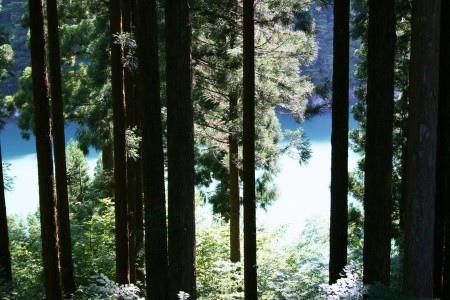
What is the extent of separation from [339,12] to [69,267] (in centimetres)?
680

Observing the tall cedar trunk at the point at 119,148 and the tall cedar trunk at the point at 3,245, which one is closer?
the tall cedar trunk at the point at 119,148

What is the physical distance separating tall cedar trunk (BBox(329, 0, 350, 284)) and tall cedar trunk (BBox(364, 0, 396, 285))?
126 centimetres

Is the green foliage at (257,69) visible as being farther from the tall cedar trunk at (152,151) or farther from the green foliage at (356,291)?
the green foliage at (356,291)

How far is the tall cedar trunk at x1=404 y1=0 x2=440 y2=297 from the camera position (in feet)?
17.7

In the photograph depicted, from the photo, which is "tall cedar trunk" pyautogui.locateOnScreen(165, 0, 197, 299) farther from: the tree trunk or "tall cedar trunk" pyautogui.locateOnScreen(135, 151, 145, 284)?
the tree trunk

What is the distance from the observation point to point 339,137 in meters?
6.84

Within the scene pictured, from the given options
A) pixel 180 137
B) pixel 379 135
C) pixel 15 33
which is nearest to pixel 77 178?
pixel 180 137

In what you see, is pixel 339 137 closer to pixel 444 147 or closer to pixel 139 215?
pixel 444 147

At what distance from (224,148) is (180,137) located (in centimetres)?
795

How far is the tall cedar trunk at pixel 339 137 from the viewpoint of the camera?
6727 millimetres

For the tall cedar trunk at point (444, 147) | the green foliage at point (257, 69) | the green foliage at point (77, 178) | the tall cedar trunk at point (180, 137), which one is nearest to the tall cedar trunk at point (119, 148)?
the green foliage at point (257, 69)

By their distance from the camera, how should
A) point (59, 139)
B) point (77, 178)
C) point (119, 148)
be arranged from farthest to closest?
point (77, 178)
point (59, 139)
point (119, 148)

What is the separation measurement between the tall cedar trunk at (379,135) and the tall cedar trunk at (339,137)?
1256 millimetres

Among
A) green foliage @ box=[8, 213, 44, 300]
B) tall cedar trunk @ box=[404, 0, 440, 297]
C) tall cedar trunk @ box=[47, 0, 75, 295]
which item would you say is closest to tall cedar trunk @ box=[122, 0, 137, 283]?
tall cedar trunk @ box=[47, 0, 75, 295]
